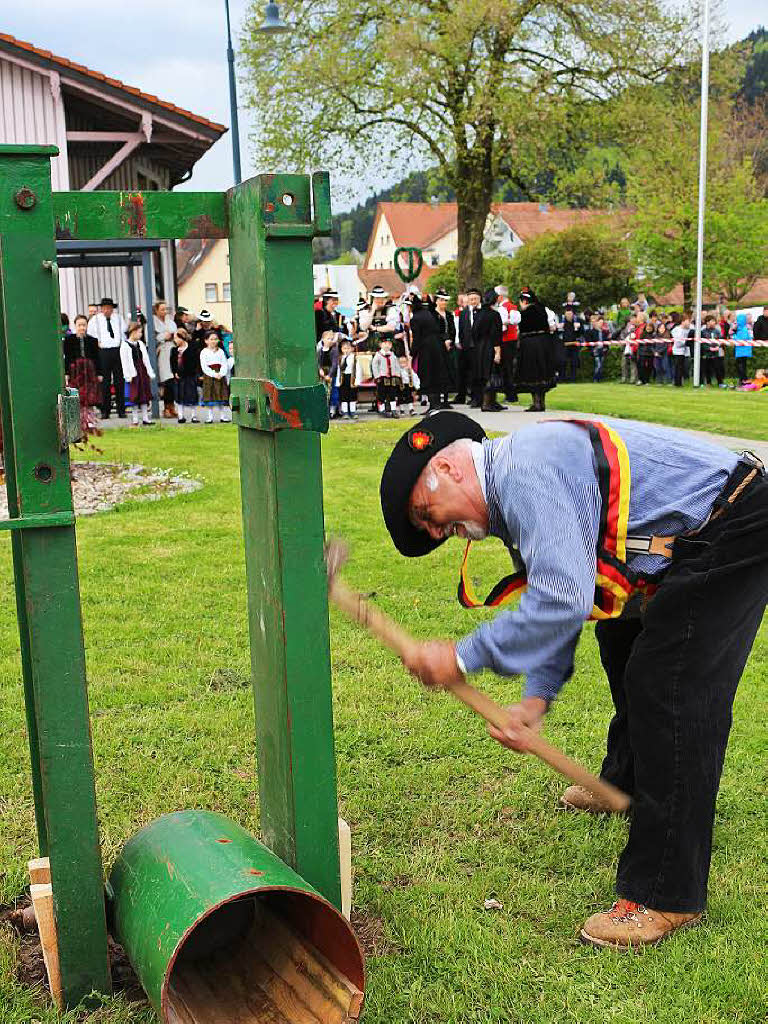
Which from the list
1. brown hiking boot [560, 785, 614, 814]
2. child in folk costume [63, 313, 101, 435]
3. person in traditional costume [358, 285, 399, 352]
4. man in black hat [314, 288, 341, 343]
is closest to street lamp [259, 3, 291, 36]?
person in traditional costume [358, 285, 399, 352]

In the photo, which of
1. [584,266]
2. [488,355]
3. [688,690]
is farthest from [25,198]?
[584,266]

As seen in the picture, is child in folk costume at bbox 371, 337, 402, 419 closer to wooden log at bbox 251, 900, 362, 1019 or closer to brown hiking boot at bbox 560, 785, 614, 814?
brown hiking boot at bbox 560, 785, 614, 814

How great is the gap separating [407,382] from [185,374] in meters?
3.55

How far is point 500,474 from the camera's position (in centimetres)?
266

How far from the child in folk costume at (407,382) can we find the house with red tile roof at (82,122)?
4127mm

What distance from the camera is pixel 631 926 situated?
3062 mm

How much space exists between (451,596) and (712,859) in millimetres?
3132

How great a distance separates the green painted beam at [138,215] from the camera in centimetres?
254

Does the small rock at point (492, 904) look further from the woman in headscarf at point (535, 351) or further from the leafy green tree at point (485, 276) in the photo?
the leafy green tree at point (485, 276)

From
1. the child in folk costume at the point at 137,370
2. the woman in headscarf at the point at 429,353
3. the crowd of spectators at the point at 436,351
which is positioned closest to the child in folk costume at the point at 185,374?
the child in folk costume at the point at 137,370

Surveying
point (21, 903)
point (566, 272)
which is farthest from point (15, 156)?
point (566, 272)

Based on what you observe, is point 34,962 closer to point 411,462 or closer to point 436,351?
point 411,462

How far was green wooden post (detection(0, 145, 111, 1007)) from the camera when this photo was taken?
7.94ft

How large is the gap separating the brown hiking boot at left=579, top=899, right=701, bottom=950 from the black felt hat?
1.13 m
